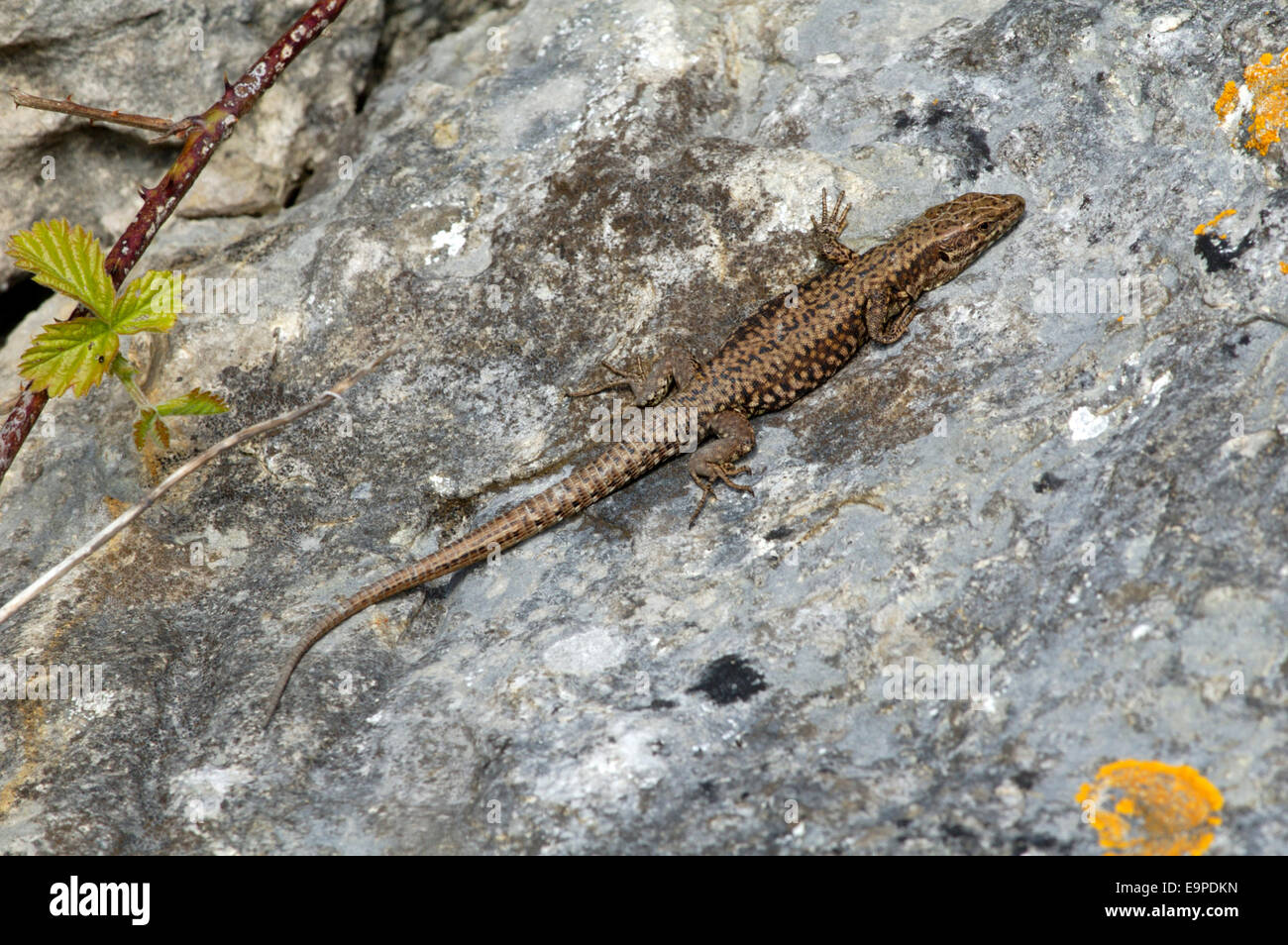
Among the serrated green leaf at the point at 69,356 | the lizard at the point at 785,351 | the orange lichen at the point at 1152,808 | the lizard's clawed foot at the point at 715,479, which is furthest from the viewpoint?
the lizard at the point at 785,351

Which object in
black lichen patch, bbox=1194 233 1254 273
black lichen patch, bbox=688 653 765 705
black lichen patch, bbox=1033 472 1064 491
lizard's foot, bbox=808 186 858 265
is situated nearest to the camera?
black lichen patch, bbox=688 653 765 705

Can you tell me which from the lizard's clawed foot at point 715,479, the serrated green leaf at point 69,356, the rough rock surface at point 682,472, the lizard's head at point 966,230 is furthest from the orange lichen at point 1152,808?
the serrated green leaf at point 69,356

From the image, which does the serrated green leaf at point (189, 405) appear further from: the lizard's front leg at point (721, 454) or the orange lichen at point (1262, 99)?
the orange lichen at point (1262, 99)

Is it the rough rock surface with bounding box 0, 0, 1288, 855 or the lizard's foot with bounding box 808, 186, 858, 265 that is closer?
the rough rock surface with bounding box 0, 0, 1288, 855

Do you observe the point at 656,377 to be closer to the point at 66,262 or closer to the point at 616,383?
the point at 616,383

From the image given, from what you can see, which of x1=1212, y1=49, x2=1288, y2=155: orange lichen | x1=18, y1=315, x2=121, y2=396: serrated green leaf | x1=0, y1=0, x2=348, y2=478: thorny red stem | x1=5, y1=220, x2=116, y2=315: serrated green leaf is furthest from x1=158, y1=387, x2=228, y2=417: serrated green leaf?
x1=1212, y1=49, x2=1288, y2=155: orange lichen

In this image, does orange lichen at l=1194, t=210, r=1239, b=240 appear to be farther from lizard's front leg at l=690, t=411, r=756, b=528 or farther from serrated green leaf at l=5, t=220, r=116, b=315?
serrated green leaf at l=5, t=220, r=116, b=315

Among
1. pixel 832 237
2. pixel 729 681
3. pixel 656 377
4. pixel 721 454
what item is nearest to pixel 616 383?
pixel 656 377
